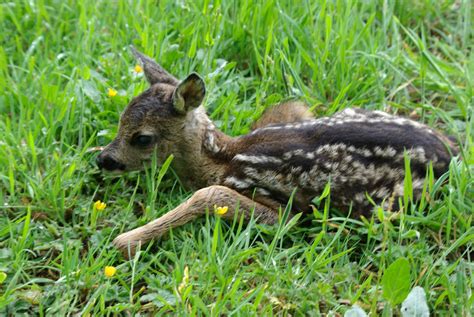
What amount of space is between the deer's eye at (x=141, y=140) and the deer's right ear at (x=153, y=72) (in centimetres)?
41

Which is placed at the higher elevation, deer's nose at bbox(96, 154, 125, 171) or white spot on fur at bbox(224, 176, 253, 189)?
deer's nose at bbox(96, 154, 125, 171)

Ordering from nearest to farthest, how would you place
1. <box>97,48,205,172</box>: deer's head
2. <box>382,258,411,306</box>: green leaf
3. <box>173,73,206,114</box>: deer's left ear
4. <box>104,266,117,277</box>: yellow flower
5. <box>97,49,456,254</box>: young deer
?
<box>382,258,411,306</box>: green leaf
<box>104,266,117,277</box>: yellow flower
<box>97,49,456,254</box>: young deer
<box>173,73,206,114</box>: deer's left ear
<box>97,48,205,172</box>: deer's head

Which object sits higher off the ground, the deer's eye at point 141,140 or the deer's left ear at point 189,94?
the deer's left ear at point 189,94

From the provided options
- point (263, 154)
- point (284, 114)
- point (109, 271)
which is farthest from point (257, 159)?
point (109, 271)

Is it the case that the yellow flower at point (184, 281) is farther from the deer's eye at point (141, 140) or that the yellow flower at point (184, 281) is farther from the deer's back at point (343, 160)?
the deer's eye at point (141, 140)

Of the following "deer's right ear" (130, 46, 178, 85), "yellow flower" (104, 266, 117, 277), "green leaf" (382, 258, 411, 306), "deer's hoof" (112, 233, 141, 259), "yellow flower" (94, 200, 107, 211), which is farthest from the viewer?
"deer's right ear" (130, 46, 178, 85)

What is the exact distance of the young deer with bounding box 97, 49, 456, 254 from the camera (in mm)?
5395

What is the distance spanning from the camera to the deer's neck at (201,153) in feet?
19.1

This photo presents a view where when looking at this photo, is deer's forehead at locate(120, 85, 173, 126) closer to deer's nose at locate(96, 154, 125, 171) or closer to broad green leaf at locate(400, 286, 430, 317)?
deer's nose at locate(96, 154, 125, 171)

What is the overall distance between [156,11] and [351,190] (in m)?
2.32

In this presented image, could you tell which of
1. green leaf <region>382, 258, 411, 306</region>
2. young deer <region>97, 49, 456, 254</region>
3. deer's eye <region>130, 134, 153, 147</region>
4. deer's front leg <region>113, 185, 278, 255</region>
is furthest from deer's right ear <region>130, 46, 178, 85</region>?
green leaf <region>382, 258, 411, 306</region>

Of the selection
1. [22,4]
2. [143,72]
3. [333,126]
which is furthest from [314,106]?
[22,4]

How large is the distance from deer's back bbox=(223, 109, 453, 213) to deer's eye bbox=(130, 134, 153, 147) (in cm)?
61

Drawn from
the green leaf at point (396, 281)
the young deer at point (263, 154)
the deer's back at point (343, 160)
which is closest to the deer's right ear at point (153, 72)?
the young deer at point (263, 154)
